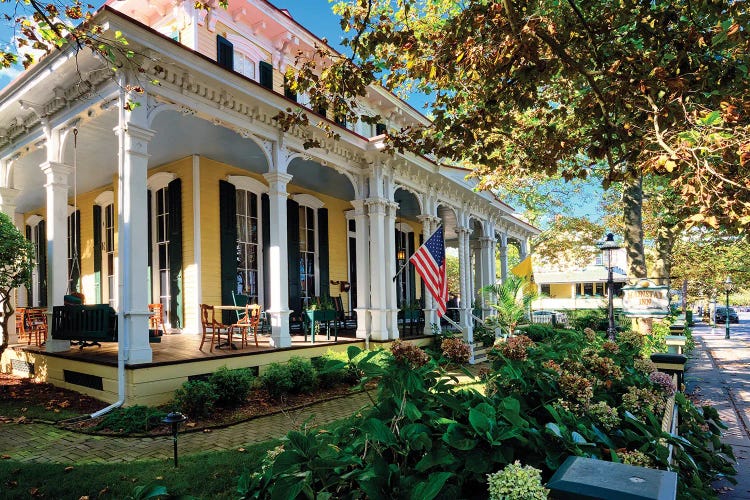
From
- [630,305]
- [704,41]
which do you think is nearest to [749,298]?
[630,305]

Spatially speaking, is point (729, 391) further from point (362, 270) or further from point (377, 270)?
point (362, 270)

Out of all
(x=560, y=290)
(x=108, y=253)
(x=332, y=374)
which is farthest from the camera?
(x=560, y=290)

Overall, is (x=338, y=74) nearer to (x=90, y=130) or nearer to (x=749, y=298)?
(x=90, y=130)

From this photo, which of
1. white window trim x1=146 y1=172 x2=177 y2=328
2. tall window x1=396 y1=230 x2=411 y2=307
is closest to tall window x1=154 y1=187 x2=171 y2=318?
white window trim x1=146 y1=172 x2=177 y2=328

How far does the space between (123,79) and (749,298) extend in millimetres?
108278

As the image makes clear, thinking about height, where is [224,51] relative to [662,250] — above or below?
above

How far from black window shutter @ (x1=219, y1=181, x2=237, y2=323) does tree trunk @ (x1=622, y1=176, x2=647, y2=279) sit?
1021 cm

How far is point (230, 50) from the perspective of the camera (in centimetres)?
1091

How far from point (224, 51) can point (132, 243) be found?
6.19 m

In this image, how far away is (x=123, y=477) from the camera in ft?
13.3

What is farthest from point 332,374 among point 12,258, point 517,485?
point 517,485

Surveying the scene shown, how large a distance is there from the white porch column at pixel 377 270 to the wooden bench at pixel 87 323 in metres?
5.28

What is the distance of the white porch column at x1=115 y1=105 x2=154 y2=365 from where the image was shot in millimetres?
6324

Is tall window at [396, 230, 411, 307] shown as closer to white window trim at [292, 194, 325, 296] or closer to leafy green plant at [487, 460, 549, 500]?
white window trim at [292, 194, 325, 296]
